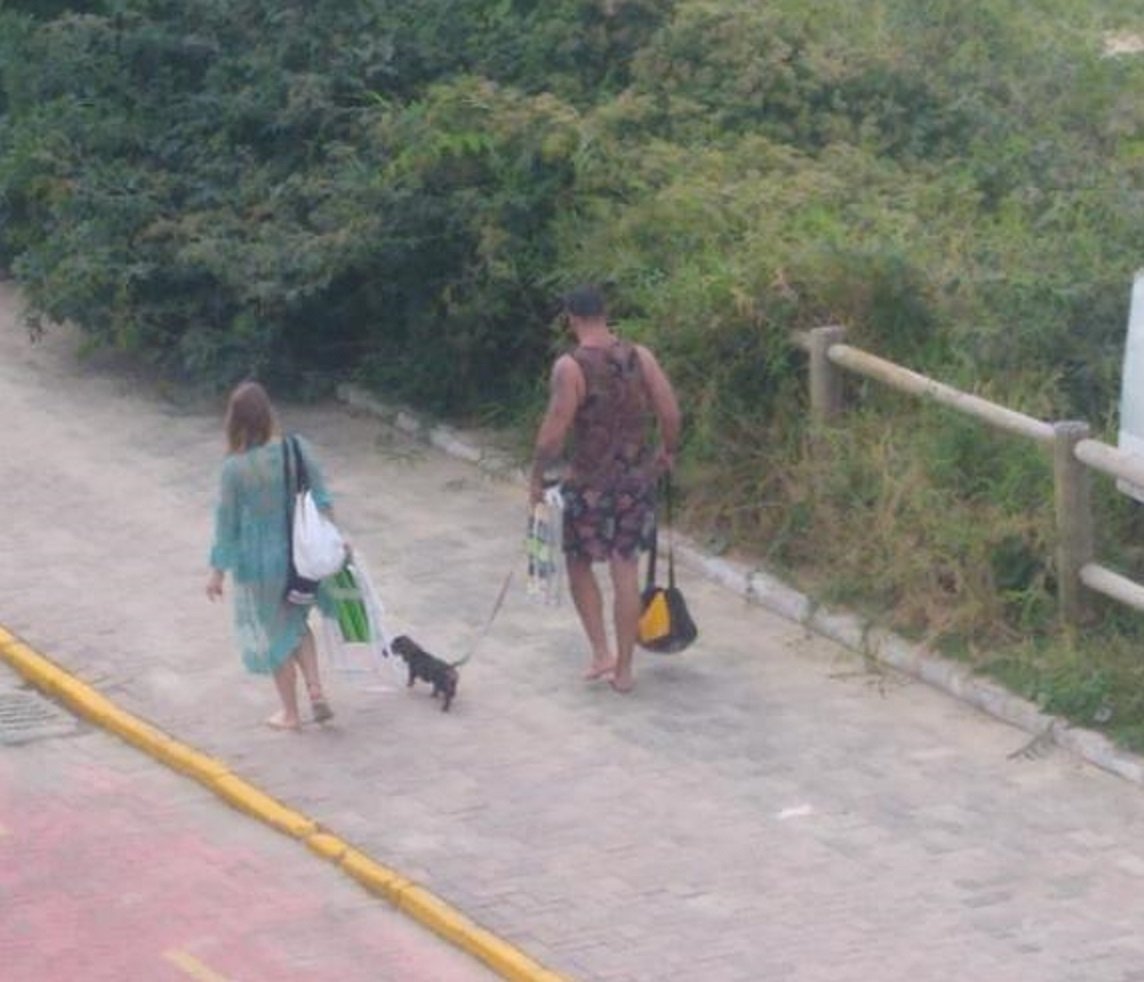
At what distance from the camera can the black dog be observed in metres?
11.6

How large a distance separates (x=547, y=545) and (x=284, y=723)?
1290 mm

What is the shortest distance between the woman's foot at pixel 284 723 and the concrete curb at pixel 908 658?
7.77 feet

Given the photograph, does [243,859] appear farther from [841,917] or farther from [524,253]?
[524,253]

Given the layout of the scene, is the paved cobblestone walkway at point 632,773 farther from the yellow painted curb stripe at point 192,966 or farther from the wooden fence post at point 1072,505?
the yellow painted curb stripe at point 192,966

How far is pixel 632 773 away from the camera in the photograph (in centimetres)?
1094

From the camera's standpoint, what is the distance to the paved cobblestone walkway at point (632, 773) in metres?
9.47

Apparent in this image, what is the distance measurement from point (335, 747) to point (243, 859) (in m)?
1.04

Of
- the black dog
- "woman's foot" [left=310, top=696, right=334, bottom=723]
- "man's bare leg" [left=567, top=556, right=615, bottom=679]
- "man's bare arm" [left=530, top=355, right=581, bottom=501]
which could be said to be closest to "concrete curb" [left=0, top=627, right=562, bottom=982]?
"woman's foot" [left=310, top=696, right=334, bottom=723]

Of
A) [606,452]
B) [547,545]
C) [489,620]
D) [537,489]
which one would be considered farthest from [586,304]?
[489,620]

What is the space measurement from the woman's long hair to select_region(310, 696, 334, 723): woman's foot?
108 centimetres

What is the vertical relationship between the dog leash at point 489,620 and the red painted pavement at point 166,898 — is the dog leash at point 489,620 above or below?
above

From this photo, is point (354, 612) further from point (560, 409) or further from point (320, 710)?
point (560, 409)

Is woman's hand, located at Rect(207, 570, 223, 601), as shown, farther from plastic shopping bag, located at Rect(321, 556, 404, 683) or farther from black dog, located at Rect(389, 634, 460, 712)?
black dog, located at Rect(389, 634, 460, 712)

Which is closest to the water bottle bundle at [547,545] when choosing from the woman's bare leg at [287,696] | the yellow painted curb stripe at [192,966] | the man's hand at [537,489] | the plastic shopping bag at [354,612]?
the man's hand at [537,489]
